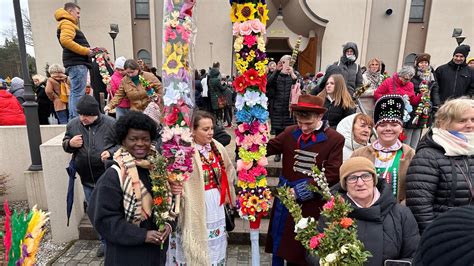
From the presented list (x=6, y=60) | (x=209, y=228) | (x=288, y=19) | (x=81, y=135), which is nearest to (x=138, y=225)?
(x=209, y=228)

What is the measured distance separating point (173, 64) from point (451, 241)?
1952 millimetres

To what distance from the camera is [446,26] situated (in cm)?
1334

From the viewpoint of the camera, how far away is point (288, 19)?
45.9 ft

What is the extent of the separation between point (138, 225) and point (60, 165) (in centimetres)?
272

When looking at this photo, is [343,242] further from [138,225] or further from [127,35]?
[127,35]

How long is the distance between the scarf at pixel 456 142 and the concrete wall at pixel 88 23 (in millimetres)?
14321

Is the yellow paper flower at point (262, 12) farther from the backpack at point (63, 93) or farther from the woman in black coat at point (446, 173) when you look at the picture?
the backpack at point (63, 93)

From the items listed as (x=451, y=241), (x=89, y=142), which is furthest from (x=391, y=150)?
(x=89, y=142)

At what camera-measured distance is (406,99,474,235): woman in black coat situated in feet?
6.78

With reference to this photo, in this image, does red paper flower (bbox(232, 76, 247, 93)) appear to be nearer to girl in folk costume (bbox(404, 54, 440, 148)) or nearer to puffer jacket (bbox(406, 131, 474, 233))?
puffer jacket (bbox(406, 131, 474, 233))

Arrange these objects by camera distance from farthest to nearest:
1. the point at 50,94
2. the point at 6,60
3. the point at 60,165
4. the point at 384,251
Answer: the point at 6,60, the point at 50,94, the point at 60,165, the point at 384,251

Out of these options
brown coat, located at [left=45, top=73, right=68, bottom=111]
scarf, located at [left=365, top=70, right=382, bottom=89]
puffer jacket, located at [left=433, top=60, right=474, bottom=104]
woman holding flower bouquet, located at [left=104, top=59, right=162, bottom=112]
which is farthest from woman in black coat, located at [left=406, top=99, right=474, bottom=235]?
brown coat, located at [left=45, top=73, right=68, bottom=111]

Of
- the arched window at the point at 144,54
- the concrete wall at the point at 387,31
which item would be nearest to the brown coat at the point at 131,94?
the arched window at the point at 144,54

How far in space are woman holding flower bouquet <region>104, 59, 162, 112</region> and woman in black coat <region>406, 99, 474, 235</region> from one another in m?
3.83
